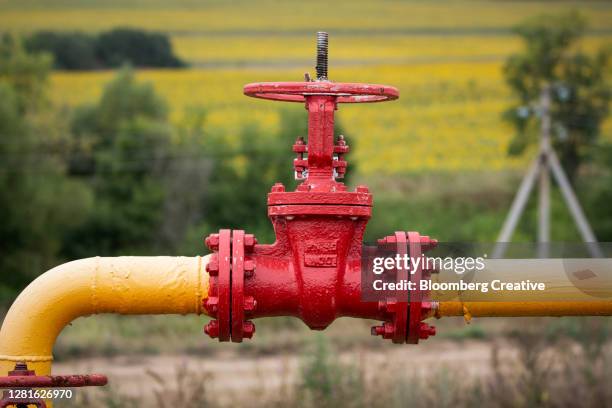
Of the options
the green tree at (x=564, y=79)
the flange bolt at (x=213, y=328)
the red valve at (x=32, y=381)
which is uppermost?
the green tree at (x=564, y=79)

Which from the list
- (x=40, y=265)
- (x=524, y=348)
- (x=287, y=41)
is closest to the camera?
(x=524, y=348)

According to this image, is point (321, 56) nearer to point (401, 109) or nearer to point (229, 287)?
point (229, 287)

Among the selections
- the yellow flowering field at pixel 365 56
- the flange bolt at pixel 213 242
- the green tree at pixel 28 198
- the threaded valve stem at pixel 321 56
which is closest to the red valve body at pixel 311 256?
the flange bolt at pixel 213 242

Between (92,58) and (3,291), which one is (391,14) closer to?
(92,58)

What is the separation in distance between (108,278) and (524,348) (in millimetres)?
4719

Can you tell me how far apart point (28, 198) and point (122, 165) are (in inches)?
183

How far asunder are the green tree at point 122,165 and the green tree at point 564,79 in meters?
11.3

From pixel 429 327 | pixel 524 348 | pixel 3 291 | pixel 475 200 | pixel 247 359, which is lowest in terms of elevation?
pixel 429 327

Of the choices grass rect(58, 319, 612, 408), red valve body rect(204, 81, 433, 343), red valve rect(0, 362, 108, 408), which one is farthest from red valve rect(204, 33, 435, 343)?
grass rect(58, 319, 612, 408)

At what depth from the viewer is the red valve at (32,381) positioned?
5.29 metres

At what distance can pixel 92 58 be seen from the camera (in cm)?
4144

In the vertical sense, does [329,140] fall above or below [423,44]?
below

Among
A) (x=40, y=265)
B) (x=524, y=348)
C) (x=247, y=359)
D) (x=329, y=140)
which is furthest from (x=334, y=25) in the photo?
(x=329, y=140)

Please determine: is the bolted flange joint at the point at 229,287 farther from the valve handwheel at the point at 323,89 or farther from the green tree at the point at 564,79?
the green tree at the point at 564,79
